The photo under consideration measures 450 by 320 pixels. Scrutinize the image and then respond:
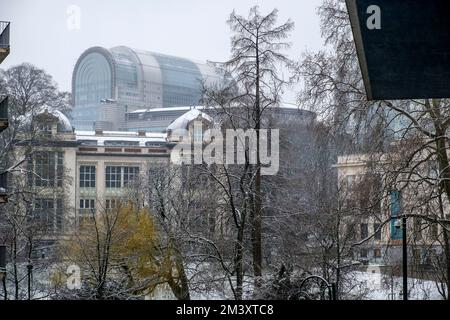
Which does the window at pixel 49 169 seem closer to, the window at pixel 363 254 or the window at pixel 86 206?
the window at pixel 86 206

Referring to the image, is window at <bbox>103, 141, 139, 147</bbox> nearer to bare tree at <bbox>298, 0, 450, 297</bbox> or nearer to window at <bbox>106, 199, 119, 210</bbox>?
window at <bbox>106, 199, 119, 210</bbox>

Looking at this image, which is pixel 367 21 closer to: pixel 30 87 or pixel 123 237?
pixel 123 237

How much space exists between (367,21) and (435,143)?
4.89 metres

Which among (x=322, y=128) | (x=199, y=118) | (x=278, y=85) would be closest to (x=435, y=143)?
(x=322, y=128)

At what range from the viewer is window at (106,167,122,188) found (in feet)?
35.7

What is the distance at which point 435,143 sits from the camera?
314 inches

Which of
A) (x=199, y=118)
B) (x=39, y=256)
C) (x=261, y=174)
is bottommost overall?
(x=39, y=256)

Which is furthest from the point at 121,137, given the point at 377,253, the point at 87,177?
the point at 377,253

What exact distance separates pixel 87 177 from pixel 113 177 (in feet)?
1.14

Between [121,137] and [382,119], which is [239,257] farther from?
[121,137]

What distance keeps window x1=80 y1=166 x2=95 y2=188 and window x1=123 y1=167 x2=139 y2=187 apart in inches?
16.8

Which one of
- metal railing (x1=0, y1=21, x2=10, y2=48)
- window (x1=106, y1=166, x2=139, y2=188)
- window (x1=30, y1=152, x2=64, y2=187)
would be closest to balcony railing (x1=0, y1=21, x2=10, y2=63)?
metal railing (x1=0, y1=21, x2=10, y2=48)

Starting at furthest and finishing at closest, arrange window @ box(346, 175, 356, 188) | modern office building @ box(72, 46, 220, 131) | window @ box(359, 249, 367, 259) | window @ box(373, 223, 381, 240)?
window @ box(359, 249, 367, 259) → modern office building @ box(72, 46, 220, 131) → window @ box(346, 175, 356, 188) → window @ box(373, 223, 381, 240)

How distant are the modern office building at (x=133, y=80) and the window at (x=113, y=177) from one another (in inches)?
28.7
